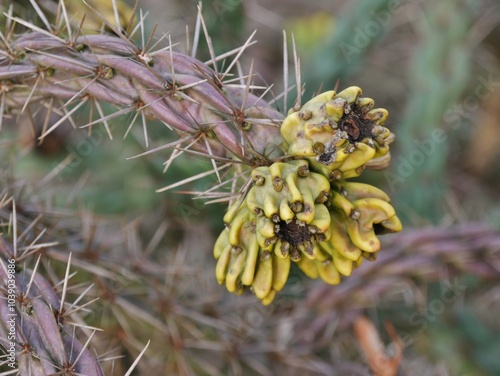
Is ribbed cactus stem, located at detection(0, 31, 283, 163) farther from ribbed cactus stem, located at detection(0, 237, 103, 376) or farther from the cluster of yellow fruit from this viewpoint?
ribbed cactus stem, located at detection(0, 237, 103, 376)

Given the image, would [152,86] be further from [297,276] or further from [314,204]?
[297,276]

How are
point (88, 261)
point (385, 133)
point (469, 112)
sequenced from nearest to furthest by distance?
1. point (385, 133)
2. point (88, 261)
3. point (469, 112)

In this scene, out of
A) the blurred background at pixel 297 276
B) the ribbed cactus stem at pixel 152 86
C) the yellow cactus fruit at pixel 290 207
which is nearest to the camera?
the yellow cactus fruit at pixel 290 207

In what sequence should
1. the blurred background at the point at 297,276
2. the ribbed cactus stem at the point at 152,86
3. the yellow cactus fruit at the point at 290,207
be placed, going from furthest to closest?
the blurred background at the point at 297,276 < the ribbed cactus stem at the point at 152,86 < the yellow cactus fruit at the point at 290,207

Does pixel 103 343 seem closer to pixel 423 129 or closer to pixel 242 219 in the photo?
pixel 242 219

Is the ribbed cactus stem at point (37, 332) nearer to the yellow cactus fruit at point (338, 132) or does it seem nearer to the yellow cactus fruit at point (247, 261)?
the yellow cactus fruit at point (247, 261)

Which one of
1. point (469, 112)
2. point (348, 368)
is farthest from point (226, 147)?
point (469, 112)

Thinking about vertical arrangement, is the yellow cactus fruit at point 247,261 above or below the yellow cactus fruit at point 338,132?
below

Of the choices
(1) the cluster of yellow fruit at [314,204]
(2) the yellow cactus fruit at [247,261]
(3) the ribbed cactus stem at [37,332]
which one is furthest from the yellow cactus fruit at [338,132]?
(3) the ribbed cactus stem at [37,332]
